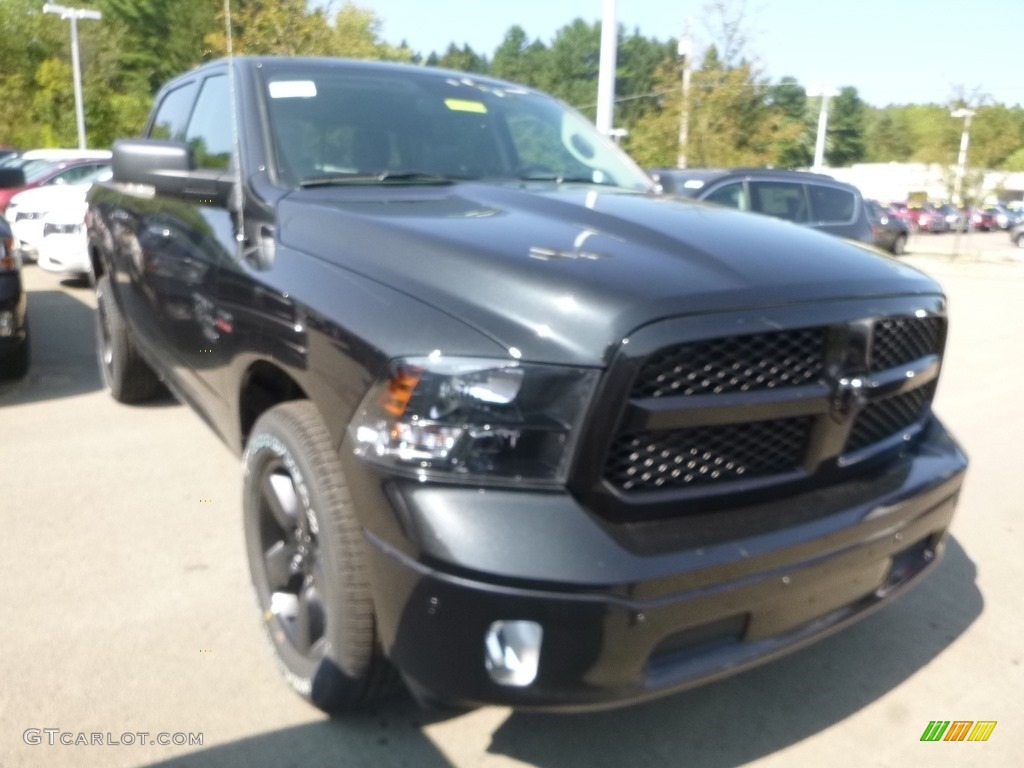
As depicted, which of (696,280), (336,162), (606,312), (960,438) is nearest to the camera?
(606,312)

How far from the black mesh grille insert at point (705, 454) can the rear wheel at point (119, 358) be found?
3.72 meters

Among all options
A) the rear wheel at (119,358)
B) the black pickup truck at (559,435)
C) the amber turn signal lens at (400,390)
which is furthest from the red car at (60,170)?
the amber turn signal lens at (400,390)

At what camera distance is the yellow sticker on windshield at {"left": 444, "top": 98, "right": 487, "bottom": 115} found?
365 centimetres

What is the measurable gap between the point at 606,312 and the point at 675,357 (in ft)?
0.59

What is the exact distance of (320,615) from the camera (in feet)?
8.12

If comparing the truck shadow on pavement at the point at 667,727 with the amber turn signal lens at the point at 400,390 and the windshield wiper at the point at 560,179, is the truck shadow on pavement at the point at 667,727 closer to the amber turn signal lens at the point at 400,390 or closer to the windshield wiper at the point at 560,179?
the amber turn signal lens at the point at 400,390

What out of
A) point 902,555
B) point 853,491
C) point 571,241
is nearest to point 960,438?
point 902,555

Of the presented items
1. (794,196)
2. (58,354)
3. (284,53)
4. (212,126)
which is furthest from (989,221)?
(212,126)

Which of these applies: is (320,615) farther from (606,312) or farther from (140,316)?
(140,316)

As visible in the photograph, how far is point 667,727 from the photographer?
2576mm

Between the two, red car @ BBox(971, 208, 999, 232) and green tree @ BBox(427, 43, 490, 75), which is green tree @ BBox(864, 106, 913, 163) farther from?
red car @ BBox(971, 208, 999, 232)

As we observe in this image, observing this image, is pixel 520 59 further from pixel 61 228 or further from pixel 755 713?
pixel 755 713

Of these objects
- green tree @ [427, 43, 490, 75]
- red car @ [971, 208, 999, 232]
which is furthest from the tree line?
green tree @ [427, 43, 490, 75]

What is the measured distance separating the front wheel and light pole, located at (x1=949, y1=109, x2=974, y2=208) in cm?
2957
